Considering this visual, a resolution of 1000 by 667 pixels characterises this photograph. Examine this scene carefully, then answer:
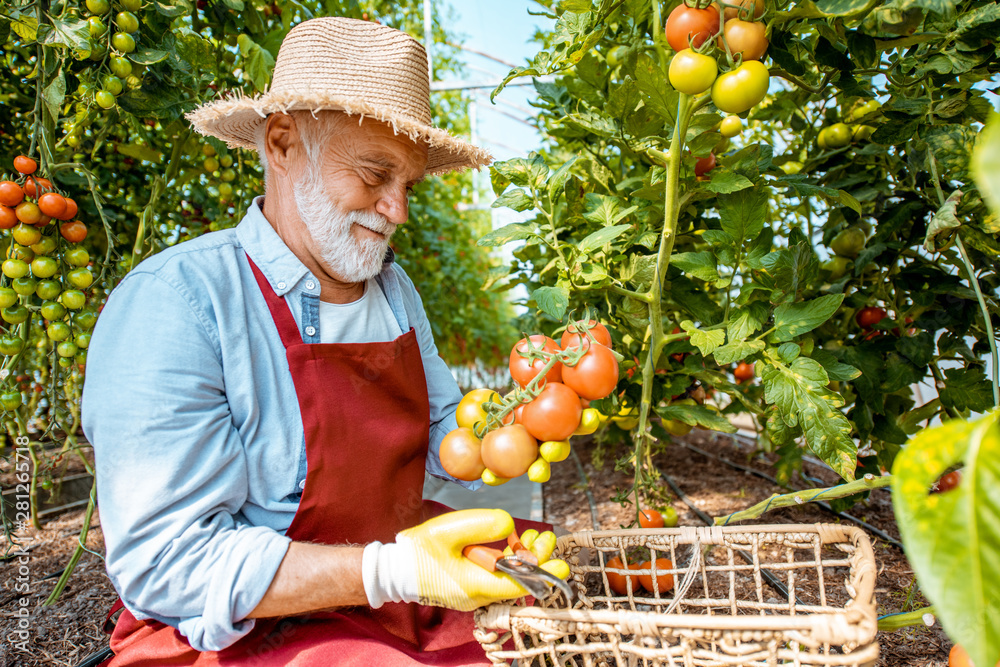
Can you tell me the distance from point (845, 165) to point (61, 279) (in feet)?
5.86

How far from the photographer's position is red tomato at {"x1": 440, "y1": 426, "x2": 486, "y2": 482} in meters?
0.82

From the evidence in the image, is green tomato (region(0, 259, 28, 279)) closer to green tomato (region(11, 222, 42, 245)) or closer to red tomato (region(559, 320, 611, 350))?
green tomato (region(11, 222, 42, 245))

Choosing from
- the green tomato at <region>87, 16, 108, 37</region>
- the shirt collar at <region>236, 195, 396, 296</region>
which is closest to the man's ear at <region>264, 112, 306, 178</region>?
the shirt collar at <region>236, 195, 396, 296</region>

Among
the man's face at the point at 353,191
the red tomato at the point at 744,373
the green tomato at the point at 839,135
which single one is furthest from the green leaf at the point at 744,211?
the red tomato at the point at 744,373

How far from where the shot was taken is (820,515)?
1.78 meters

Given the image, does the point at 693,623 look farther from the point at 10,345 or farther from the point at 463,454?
the point at 10,345

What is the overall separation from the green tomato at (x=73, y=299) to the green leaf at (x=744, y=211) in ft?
4.23

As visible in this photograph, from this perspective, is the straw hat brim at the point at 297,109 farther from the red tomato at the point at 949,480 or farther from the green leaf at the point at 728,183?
the red tomato at the point at 949,480

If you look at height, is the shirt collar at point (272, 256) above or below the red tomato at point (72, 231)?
below

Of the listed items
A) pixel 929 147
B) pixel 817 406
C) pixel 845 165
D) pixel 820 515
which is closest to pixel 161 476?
pixel 817 406

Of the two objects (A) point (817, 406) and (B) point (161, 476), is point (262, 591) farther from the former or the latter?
(A) point (817, 406)

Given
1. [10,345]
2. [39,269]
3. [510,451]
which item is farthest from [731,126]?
[10,345]

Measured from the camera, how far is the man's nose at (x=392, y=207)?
3.67 feet

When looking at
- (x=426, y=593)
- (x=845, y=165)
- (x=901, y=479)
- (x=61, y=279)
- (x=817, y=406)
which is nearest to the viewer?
(x=901, y=479)
